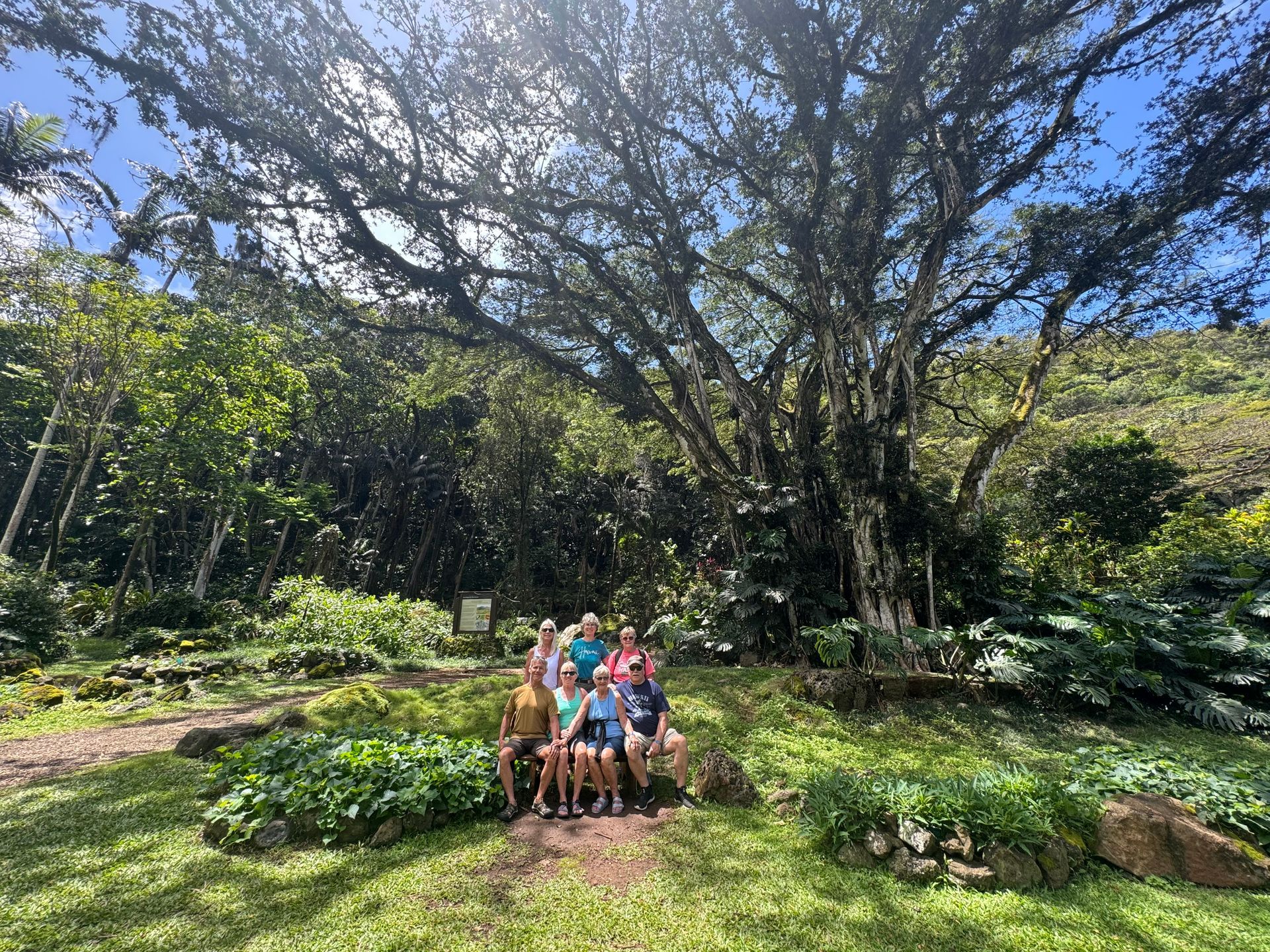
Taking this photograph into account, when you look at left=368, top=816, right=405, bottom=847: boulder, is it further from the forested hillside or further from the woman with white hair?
the forested hillside

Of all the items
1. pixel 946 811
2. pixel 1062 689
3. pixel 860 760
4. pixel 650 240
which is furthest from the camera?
pixel 650 240

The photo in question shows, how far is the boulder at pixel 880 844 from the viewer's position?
321 cm

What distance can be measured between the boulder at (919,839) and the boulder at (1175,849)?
1.01 meters

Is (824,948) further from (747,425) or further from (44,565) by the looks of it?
(44,565)

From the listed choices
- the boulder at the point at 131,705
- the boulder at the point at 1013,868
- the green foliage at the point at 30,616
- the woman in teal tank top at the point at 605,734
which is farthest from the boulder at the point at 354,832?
the green foliage at the point at 30,616

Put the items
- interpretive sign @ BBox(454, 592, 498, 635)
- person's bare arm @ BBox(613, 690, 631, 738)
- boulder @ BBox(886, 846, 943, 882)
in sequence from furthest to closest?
interpretive sign @ BBox(454, 592, 498, 635) → person's bare arm @ BBox(613, 690, 631, 738) → boulder @ BBox(886, 846, 943, 882)

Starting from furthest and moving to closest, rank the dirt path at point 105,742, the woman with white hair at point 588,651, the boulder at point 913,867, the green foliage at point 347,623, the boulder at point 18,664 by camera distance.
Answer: the green foliage at point 347,623 → the boulder at point 18,664 → the woman with white hair at point 588,651 → the dirt path at point 105,742 → the boulder at point 913,867

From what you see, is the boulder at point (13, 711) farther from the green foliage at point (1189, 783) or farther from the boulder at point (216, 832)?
the green foliage at point (1189, 783)

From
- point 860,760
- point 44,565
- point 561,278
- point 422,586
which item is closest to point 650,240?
point 561,278

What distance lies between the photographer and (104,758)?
16.9 feet

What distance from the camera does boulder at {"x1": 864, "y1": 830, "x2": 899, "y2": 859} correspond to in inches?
126

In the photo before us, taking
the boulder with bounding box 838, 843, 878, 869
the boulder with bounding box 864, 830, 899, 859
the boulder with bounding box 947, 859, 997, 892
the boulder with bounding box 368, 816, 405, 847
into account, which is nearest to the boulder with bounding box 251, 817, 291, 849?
the boulder with bounding box 368, 816, 405, 847

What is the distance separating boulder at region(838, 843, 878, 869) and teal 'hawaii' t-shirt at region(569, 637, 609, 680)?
8.51 feet

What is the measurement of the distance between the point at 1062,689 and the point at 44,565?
59.2 feet
